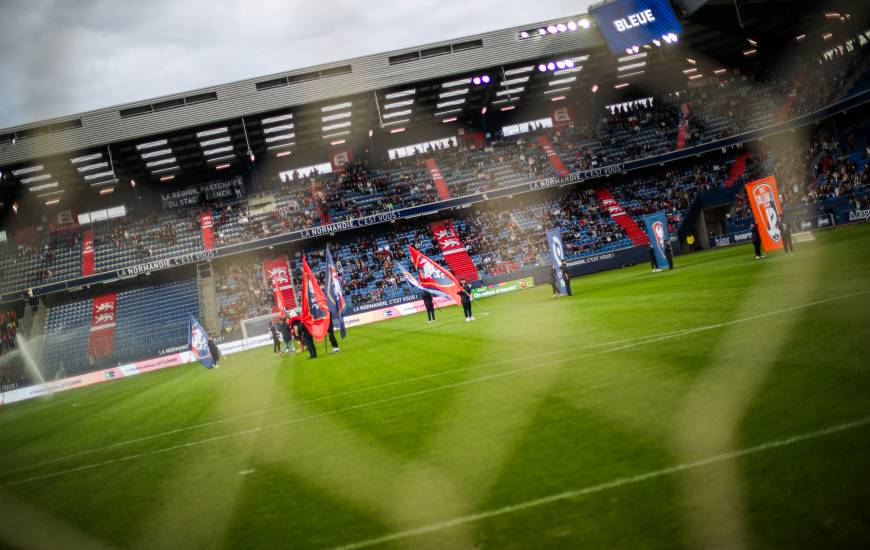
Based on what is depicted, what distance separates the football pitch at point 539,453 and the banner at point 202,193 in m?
43.8

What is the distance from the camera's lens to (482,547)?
4.44 metres

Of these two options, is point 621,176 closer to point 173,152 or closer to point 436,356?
point 173,152

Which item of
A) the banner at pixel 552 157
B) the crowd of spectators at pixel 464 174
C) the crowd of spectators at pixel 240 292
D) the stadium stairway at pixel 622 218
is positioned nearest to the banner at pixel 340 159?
the crowd of spectators at pixel 464 174

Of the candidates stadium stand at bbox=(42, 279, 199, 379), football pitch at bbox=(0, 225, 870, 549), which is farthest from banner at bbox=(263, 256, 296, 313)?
football pitch at bbox=(0, 225, 870, 549)

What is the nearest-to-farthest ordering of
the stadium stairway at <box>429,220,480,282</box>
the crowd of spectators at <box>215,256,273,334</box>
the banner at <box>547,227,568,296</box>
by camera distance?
1. the banner at <box>547,227,568,296</box>
2. the crowd of spectators at <box>215,256,273,334</box>
3. the stadium stairway at <box>429,220,480,282</box>

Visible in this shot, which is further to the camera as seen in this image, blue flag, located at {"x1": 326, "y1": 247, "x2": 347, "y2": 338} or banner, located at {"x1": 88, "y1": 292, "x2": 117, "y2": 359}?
banner, located at {"x1": 88, "y1": 292, "x2": 117, "y2": 359}

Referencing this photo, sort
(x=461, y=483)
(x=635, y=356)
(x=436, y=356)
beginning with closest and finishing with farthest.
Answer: (x=461, y=483)
(x=635, y=356)
(x=436, y=356)

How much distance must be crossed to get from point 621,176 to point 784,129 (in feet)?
41.7

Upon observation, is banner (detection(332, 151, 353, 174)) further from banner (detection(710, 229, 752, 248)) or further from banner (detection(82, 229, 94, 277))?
banner (detection(710, 229, 752, 248))

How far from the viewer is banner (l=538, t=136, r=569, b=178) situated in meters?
54.1

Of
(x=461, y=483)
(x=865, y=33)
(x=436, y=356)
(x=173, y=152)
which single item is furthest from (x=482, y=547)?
(x=865, y=33)

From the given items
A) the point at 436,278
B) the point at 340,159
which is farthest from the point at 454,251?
the point at 436,278

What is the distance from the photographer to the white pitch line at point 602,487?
492 centimetres

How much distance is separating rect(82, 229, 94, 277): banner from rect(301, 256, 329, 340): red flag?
1366 inches
